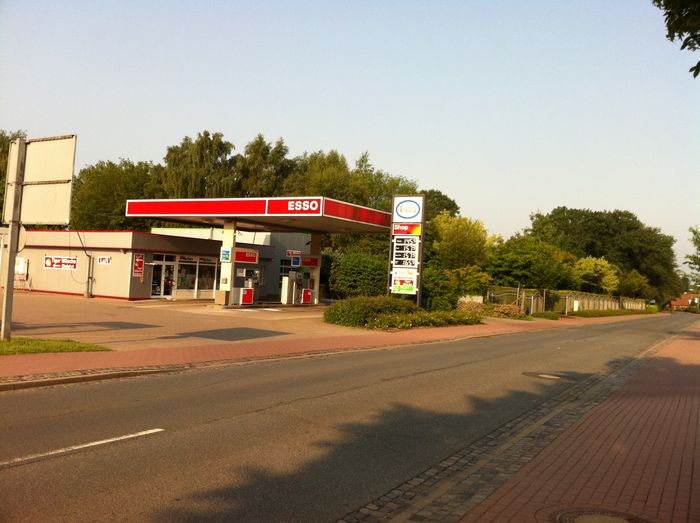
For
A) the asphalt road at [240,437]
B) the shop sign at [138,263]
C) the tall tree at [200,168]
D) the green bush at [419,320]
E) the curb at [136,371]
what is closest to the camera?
the asphalt road at [240,437]

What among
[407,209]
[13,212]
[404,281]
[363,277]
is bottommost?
[404,281]

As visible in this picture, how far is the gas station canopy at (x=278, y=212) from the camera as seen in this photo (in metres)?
27.8

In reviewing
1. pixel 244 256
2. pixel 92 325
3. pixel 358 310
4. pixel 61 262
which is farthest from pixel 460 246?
pixel 92 325

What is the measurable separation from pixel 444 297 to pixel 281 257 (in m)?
16.8

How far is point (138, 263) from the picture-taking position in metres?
32.1

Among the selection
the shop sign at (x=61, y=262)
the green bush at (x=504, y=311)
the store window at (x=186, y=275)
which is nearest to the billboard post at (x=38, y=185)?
the store window at (x=186, y=275)

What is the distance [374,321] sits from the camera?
2481 cm

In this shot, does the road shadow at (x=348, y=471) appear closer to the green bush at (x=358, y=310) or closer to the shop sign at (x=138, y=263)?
the green bush at (x=358, y=310)

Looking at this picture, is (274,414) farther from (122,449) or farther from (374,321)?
(374,321)

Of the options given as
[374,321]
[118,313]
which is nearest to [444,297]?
[374,321]

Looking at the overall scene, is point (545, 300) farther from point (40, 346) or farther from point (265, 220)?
point (40, 346)

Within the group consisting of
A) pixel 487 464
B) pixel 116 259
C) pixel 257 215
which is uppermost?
pixel 257 215

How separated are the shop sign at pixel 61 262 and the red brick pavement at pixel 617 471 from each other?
30917mm

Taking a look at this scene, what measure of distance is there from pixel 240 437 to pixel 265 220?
25.0 metres
